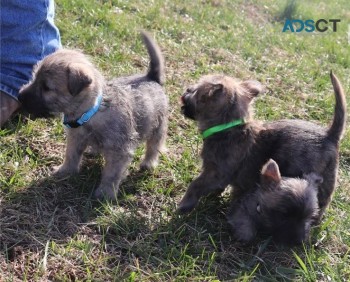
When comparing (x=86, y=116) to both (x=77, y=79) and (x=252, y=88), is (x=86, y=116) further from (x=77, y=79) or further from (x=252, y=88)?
(x=252, y=88)

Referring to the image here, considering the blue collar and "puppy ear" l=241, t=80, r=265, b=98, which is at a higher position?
"puppy ear" l=241, t=80, r=265, b=98

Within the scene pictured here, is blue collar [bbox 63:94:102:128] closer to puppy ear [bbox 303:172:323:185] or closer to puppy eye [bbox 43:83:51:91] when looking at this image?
puppy eye [bbox 43:83:51:91]

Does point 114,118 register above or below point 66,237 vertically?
above

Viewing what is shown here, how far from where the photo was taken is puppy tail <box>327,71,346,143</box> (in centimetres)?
364

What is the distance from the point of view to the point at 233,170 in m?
3.91

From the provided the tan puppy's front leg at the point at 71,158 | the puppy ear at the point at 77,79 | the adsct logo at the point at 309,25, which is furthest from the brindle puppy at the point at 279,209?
the adsct logo at the point at 309,25

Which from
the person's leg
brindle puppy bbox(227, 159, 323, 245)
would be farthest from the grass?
the person's leg

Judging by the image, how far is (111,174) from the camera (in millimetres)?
3773

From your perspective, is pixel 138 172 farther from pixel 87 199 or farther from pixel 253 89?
pixel 253 89

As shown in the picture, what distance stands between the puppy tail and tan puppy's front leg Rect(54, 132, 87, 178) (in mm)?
2099

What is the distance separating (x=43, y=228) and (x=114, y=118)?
105 cm

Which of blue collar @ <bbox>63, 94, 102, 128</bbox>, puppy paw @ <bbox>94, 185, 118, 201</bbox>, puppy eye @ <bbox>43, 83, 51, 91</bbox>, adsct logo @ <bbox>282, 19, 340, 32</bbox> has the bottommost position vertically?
adsct logo @ <bbox>282, 19, 340, 32</bbox>

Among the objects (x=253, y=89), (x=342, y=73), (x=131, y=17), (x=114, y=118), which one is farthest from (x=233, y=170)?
(x=342, y=73)

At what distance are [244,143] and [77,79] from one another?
4.88 feet
